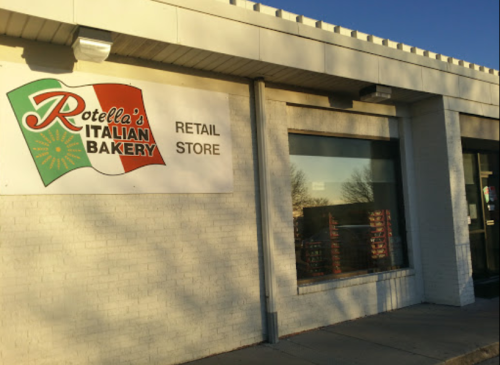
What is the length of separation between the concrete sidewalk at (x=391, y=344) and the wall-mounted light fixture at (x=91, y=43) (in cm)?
369

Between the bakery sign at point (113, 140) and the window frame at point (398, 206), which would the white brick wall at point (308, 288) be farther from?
the bakery sign at point (113, 140)

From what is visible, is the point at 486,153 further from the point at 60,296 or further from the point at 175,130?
the point at 60,296

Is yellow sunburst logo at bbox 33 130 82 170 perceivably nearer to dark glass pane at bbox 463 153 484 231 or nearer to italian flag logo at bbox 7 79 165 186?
italian flag logo at bbox 7 79 165 186

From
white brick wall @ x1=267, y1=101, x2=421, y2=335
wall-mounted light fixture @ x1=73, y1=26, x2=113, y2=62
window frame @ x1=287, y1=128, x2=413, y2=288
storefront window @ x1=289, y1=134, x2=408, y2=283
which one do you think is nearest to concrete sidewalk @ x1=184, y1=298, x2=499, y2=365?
white brick wall @ x1=267, y1=101, x2=421, y2=335

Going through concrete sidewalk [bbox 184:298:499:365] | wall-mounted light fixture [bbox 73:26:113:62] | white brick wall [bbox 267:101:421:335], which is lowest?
concrete sidewalk [bbox 184:298:499:365]

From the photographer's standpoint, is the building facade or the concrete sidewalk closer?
the building facade

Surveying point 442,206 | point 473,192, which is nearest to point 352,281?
point 442,206

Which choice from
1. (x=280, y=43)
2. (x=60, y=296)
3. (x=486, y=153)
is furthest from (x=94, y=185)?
(x=486, y=153)

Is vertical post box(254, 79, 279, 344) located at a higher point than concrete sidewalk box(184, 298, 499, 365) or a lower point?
higher

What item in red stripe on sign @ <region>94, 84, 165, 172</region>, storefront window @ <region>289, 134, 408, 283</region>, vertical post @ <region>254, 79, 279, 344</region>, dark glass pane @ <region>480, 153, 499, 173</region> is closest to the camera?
red stripe on sign @ <region>94, 84, 165, 172</region>

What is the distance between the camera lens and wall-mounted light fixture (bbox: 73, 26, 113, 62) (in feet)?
15.3

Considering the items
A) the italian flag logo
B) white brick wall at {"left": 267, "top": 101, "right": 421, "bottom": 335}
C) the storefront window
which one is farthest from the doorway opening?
the italian flag logo

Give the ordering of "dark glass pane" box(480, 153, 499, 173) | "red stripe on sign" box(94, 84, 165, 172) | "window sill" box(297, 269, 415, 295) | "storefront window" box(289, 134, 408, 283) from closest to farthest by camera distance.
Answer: "red stripe on sign" box(94, 84, 165, 172)
"window sill" box(297, 269, 415, 295)
"storefront window" box(289, 134, 408, 283)
"dark glass pane" box(480, 153, 499, 173)

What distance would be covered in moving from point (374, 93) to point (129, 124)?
3.88 meters
